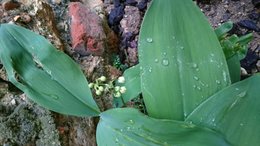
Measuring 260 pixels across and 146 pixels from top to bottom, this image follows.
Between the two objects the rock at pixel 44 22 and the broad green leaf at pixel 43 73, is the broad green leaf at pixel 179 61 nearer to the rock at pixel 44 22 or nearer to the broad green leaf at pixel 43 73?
the broad green leaf at pixel 43 73

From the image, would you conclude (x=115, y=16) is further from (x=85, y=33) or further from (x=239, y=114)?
(x=239, y=114)

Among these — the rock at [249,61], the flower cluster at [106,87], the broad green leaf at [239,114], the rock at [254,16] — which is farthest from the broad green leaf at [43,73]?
the rock at [254,16]

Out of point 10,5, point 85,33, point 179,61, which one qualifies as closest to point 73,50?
point 85,33

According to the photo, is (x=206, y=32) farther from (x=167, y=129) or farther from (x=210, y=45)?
(x=167, y=129)

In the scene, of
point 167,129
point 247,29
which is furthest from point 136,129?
point 247,29

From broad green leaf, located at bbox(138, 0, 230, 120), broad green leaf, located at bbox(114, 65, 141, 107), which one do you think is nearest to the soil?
broad green leaf, located at bbox(114, 65, 141, 107)
